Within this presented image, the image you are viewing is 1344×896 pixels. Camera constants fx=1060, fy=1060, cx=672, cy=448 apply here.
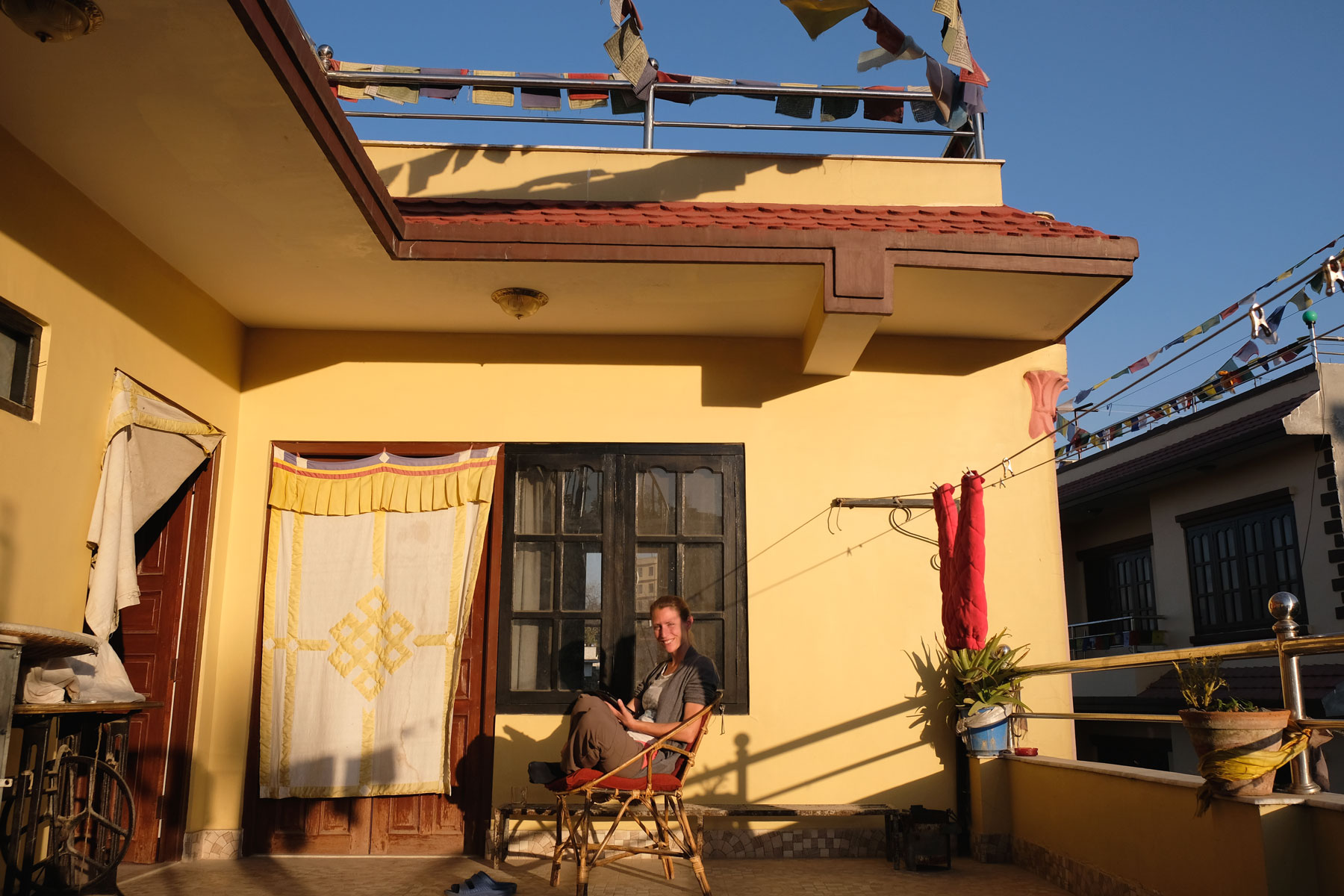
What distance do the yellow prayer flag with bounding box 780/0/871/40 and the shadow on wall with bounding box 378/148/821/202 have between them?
5.28 feet

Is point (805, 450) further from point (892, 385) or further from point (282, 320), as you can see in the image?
point (282, 320)

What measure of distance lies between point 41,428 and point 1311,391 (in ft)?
40.7

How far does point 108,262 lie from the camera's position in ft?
15.8

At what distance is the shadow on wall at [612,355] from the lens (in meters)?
6.26

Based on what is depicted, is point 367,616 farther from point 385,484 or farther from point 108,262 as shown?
point 108,262

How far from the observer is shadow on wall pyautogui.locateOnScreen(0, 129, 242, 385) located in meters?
4.16

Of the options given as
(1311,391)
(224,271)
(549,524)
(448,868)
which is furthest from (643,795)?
(1311,391)

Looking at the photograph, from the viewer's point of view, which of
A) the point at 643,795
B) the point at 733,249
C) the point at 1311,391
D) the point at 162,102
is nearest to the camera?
the point at 162,102

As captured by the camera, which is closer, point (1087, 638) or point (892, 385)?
point (892, 385)

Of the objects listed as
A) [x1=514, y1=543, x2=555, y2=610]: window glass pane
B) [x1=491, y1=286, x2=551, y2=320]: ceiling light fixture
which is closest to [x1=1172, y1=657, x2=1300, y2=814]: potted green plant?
[x1=514, y1=543, x2=555, y2=610]: window glass pane

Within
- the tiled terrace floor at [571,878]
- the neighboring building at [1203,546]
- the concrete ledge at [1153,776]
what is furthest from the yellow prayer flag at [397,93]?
the neighboring building at [1203,546]

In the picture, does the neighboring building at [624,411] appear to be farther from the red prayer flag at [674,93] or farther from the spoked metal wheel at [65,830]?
the spoked metal wheel at [65,830]

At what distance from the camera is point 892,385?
6.28m

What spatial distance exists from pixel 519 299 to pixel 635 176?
1461mm
